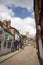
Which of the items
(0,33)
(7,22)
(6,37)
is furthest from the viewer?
(7,22)

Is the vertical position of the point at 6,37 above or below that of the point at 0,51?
above

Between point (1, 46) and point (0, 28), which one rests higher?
point (0, 28)

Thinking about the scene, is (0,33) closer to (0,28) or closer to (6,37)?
(0,28)

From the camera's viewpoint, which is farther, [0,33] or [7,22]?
[7,22]

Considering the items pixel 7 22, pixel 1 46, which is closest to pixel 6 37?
pixel 1 46

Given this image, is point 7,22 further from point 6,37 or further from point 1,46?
point 1,46

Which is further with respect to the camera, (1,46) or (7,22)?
(7,22)

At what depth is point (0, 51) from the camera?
30.7 metres

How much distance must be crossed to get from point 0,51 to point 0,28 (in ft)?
A: 12.0

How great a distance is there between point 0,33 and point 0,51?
9.45ft

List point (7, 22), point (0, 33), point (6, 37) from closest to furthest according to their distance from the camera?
1. point (0, 33)
2. point (6, 37)
3. point (7, 22)

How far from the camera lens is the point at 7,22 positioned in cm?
5569

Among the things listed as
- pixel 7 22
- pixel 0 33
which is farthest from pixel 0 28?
pixel 7 22

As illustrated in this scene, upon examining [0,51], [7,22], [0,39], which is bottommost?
[0,51]
